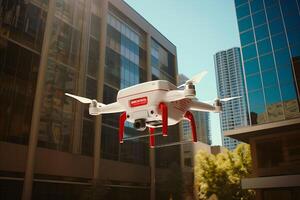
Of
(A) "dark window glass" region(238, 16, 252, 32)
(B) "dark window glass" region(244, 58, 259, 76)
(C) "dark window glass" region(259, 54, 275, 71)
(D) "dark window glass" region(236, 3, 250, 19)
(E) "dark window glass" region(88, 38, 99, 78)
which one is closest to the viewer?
(C) "dark window glass" region(259, 54, 275, 71)

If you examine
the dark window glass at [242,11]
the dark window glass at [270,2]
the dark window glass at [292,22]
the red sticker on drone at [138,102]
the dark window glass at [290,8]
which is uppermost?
the dark window glass at [242,11]

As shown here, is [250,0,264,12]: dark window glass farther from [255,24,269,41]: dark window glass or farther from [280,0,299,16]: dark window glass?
[280,0,299,16]: dark window glass

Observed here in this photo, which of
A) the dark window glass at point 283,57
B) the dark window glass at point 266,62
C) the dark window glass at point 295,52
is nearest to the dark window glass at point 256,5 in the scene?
the dark window glass at point 266,62

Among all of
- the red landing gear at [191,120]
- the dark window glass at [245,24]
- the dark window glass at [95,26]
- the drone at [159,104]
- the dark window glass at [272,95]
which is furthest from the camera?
the dark window glass at [95,26]

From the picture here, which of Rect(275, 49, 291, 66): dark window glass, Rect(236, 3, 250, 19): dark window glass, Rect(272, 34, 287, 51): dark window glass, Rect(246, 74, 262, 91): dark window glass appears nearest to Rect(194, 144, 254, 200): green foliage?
Rect(246, 74, 262, 91): dark window glass

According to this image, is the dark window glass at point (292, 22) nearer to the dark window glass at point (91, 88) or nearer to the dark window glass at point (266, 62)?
the dark window glass at point (266, 62)

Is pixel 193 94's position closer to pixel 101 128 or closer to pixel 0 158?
pixel 0 158
